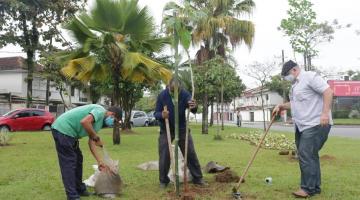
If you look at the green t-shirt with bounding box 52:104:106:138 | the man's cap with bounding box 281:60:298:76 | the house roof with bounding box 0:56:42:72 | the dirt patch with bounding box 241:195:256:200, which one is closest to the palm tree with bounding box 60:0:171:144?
the man's cap with bounding box 281:60:298:76

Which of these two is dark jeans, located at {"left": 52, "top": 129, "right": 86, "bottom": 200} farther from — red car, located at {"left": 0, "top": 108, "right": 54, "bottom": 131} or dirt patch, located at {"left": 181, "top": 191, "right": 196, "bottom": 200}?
red car, located at {"left": 0, "top": 108, "right": 54, "bottom": 131}

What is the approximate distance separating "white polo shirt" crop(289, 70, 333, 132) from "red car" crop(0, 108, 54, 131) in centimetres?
2208

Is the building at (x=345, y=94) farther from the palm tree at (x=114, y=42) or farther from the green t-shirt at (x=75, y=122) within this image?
the green t-shirt at (x=75, y=122)

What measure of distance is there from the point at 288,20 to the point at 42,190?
8.83 metres

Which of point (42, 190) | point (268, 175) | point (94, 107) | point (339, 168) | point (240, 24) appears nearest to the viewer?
point (94, 107)

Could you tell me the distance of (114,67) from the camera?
15.2 meters

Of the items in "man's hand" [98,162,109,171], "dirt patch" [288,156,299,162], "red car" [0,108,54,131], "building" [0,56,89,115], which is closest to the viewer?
"man's hand" [98,162,109,171]

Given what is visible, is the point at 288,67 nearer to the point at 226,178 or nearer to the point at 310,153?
the point at 310,153

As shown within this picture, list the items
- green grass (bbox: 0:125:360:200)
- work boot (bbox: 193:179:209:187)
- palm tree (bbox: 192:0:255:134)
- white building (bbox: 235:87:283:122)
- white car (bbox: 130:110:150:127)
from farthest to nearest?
white building (bbox: 235:87:283:122), white car (bbox: 130:110:150:127), palm tree (bbox: 192:0:255:134), work boot (bbox: 193:179:209:187), green grass (bbox: 0:125:360:200)

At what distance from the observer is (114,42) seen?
A: 47.0 feet

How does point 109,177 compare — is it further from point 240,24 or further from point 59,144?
point 240,24

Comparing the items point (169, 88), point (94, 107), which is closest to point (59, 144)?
point (94, 107)

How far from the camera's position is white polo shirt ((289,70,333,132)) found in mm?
6484

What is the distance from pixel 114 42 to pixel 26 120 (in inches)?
590
